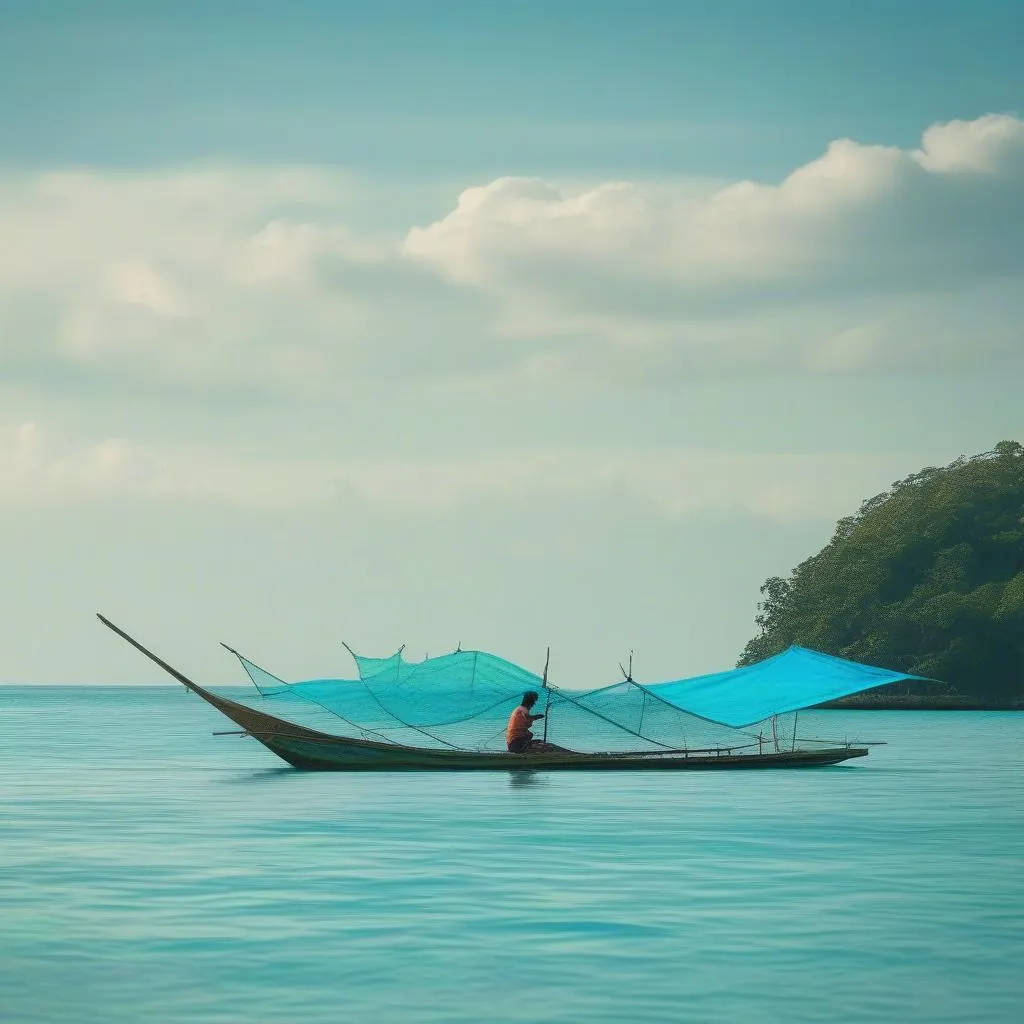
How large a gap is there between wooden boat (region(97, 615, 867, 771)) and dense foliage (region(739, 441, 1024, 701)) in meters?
68.4

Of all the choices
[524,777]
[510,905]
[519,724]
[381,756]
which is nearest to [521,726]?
[519,724]

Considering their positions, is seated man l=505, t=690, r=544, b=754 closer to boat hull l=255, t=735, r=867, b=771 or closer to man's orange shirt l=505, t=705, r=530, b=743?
man's orange shirt l=505, t=705, r=530, b=743

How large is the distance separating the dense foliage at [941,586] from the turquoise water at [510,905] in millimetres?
71789

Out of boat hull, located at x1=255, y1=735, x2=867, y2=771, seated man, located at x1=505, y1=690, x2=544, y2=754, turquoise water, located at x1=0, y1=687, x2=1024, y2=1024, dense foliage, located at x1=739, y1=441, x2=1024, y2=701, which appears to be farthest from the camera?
dense foliage, located at x1=739, y1=441, x2=1024, y2=701

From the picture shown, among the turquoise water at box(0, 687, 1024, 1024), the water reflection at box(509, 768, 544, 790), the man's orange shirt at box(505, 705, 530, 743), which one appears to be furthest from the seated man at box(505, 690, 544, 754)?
the turquoise water at box(0, 687, 1024, 1024)

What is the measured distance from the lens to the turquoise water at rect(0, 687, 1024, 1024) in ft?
39.6

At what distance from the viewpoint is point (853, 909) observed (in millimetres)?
16141

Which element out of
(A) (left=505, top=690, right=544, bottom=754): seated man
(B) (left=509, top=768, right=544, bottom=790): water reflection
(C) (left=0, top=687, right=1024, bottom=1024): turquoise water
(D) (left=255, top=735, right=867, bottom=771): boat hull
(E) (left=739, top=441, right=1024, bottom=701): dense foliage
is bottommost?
(C) (left=0, top=687, right=1024, bottom=1024): turquoise water

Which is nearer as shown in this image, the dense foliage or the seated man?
the seated man

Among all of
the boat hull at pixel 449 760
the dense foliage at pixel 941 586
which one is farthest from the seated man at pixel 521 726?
the dense foliage at pixel 941 586

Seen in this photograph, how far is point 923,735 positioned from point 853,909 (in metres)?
53.9

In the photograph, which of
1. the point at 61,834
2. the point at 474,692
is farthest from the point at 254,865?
the point at 474,692

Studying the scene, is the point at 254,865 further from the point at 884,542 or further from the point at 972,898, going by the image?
the point at 884,542

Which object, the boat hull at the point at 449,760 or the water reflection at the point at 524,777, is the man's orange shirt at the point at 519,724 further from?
the water reflection at the point at 524,777
